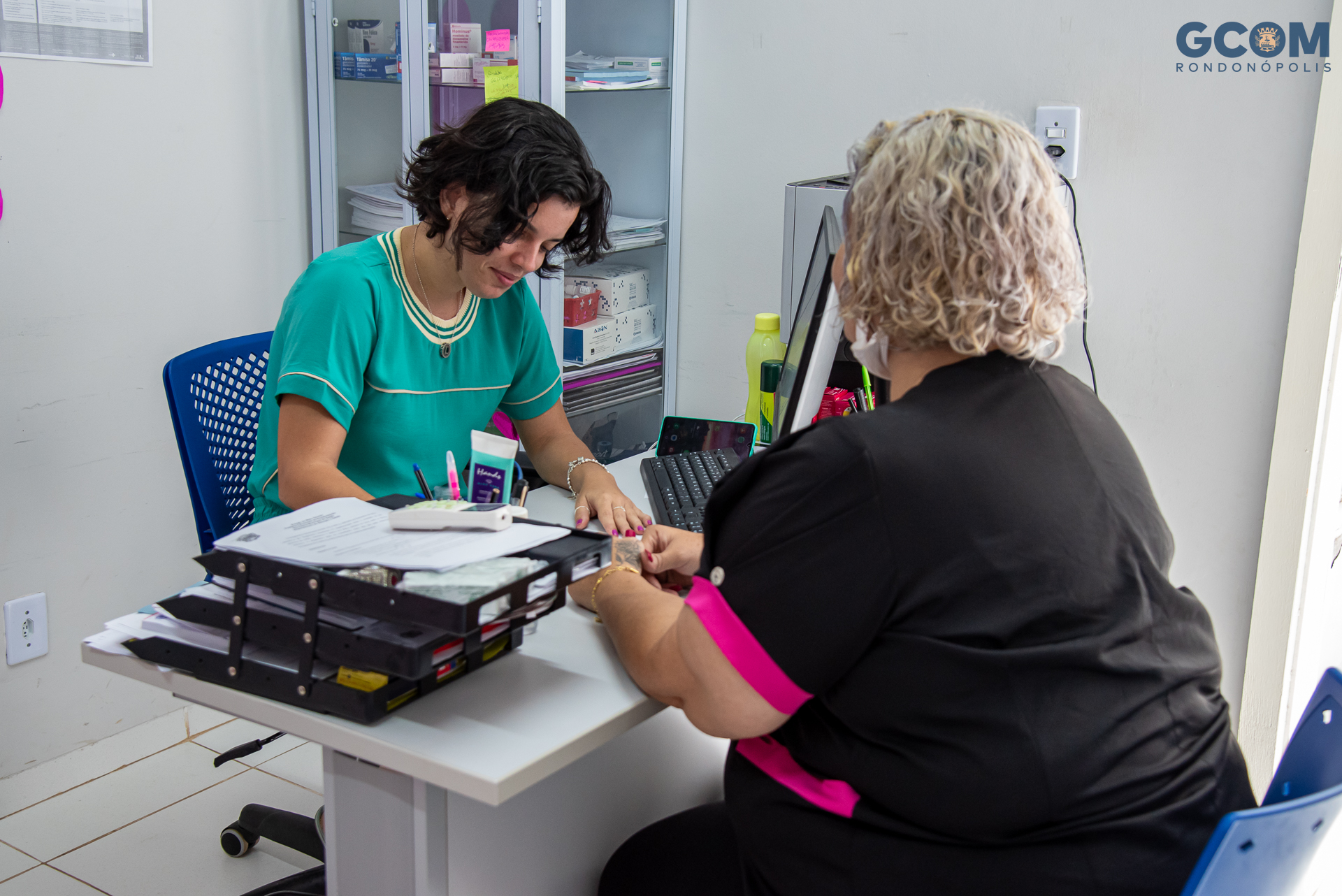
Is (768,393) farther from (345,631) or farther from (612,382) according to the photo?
(345,631)

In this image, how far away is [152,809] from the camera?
2.09 m

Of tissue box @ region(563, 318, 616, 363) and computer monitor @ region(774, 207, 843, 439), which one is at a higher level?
computer monitor @ region(774, 207, 843, 439)

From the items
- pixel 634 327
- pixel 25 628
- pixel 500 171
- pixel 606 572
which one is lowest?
pixel 25 628

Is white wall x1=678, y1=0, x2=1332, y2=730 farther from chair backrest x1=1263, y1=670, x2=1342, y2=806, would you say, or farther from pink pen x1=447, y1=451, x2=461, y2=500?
pink pen x1=447, y1=451, x2=461, y2=500

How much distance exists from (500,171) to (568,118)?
3.51 feet

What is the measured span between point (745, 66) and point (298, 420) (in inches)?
63.6

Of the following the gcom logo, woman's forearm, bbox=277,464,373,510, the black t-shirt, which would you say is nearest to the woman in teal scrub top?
woman's forearm, bbox=277,464,373,510

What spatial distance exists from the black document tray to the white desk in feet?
0.06

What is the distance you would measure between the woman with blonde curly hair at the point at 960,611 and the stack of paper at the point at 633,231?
1.69m

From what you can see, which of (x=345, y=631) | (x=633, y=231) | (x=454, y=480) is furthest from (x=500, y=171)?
(x=633, y=231)

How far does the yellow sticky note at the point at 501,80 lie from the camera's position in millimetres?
2330

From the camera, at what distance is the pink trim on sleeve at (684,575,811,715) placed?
0.88 metres

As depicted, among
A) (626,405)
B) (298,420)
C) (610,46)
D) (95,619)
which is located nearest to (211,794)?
(95,619)

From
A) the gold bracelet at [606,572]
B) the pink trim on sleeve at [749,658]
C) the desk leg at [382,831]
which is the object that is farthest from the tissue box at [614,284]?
the pink trim on sleeve at [749,658]
